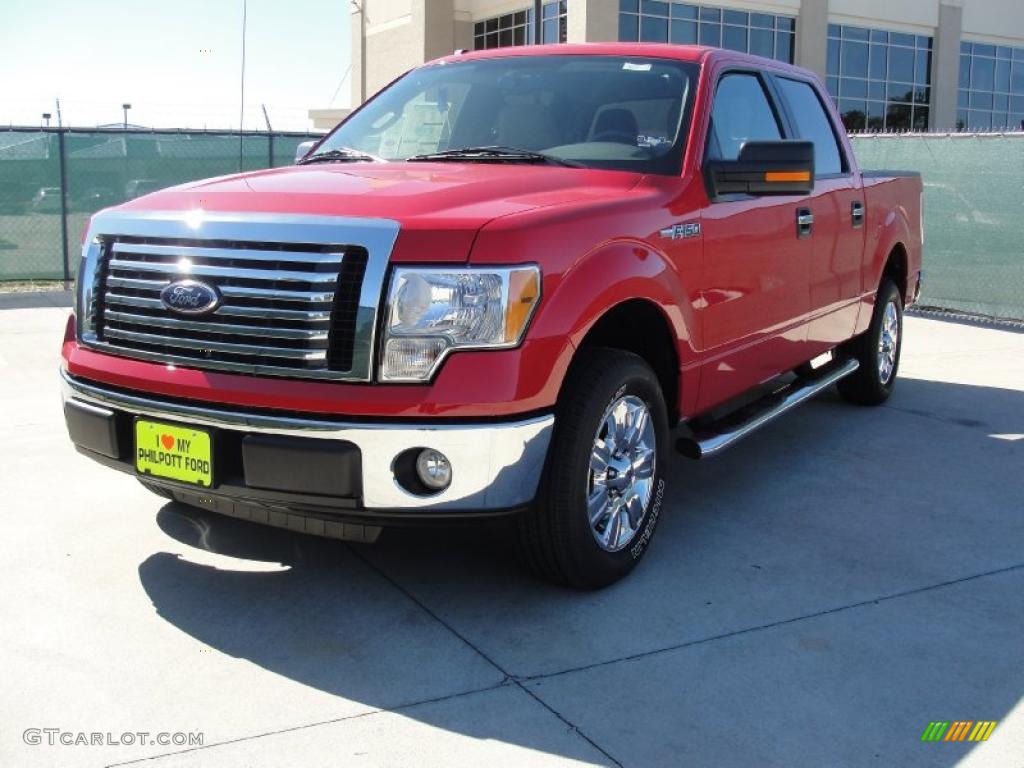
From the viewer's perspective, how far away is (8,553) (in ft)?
14.1

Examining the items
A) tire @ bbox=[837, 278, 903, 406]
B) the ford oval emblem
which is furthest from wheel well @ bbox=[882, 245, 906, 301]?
the ford oval emblem

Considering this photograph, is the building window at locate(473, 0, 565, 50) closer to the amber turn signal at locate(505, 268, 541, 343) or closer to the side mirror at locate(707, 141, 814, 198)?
the side mirror at locate(707, 141, 814, 198)

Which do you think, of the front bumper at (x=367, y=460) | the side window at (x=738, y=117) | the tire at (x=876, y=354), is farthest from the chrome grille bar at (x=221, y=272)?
the tire at (x=876, y=354)

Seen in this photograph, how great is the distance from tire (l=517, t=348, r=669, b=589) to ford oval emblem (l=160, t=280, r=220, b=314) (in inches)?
45.3

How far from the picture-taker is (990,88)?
3894cm

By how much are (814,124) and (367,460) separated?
383cm

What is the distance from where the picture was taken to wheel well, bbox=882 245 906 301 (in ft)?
23.9

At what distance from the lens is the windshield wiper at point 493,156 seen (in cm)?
447

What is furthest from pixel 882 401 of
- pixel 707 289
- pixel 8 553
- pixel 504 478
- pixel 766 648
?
pixel 8 553

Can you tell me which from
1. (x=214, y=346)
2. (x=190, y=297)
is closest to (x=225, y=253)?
(x=190, y=297)

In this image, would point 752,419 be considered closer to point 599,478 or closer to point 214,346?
point 599,478

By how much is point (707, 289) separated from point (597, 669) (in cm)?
172

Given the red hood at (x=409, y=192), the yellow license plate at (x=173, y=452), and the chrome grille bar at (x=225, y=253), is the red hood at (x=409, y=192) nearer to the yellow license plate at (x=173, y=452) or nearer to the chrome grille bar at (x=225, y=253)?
the chrome grille bar at (x=225, y=253)

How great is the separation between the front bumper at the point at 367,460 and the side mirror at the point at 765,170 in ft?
4.96
